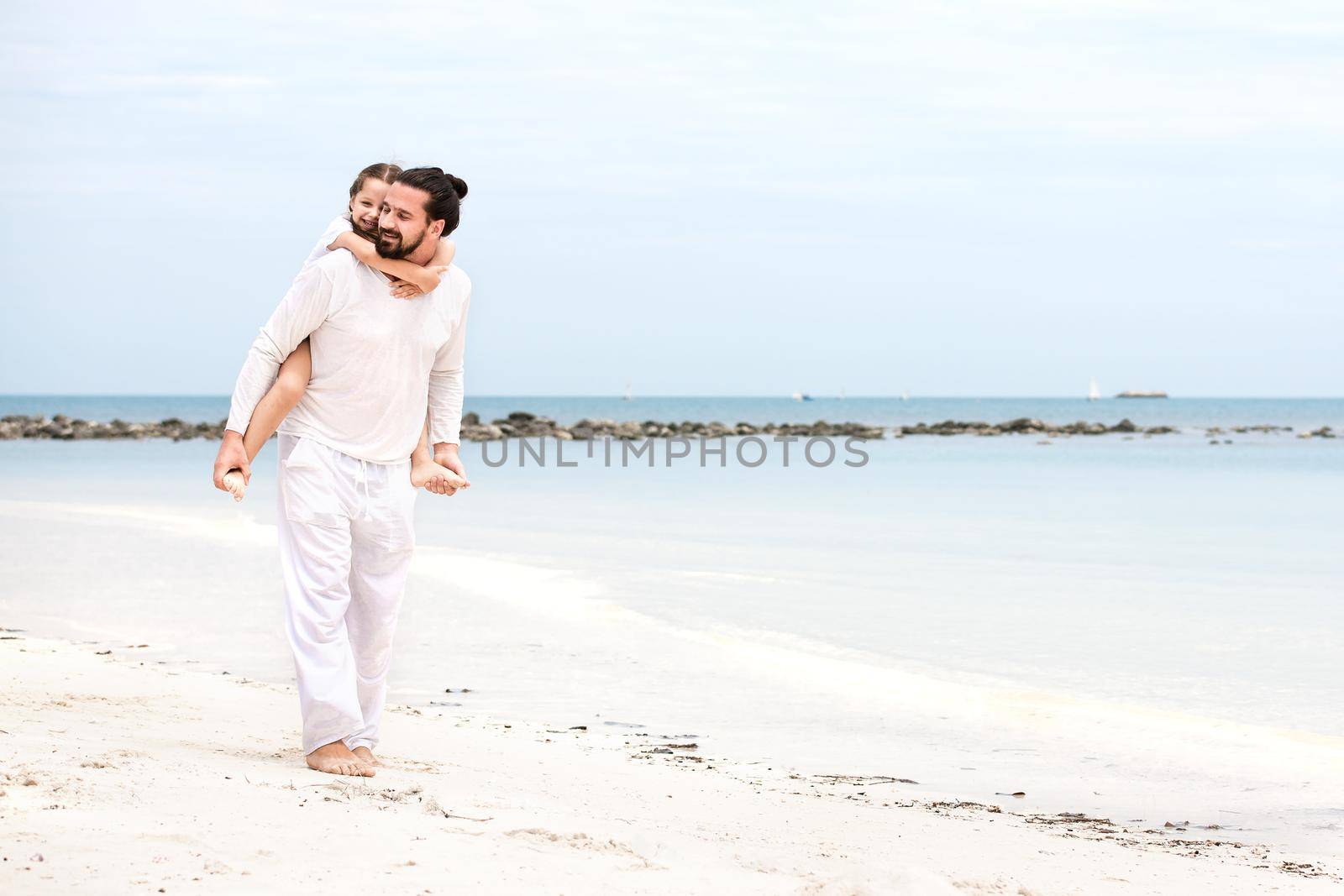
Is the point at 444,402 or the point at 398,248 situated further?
the point at 444,402

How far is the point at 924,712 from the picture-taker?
6223mm

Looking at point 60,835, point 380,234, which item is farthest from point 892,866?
point 380,234

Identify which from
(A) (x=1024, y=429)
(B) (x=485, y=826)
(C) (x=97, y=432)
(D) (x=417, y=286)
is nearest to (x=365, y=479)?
(D) (x=417, y=286)

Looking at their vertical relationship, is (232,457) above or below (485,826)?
above

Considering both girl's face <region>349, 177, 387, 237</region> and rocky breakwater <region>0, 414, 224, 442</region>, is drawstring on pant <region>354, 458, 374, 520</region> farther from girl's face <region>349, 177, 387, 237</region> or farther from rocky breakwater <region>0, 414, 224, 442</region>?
rocky breakwater <region>0, 414, 224, 442</region>

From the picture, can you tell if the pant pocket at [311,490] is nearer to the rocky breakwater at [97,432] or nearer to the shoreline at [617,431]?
the shoreline at [617,431]

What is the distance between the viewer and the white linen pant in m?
4.10

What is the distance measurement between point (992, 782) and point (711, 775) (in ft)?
3.46

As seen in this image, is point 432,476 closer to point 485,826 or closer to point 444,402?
point 444,402

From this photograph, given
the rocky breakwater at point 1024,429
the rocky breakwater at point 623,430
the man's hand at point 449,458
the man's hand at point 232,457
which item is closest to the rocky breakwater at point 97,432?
the rocky breakwater at point 623,430

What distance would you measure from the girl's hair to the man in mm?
184

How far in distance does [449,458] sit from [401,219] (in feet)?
2.70

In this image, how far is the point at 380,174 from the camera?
429 cm

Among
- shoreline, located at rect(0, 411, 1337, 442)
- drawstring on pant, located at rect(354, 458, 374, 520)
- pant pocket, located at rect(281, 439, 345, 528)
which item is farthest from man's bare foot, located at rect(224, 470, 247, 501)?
shoreline, located at rect(0, 411, 1337, 442)
